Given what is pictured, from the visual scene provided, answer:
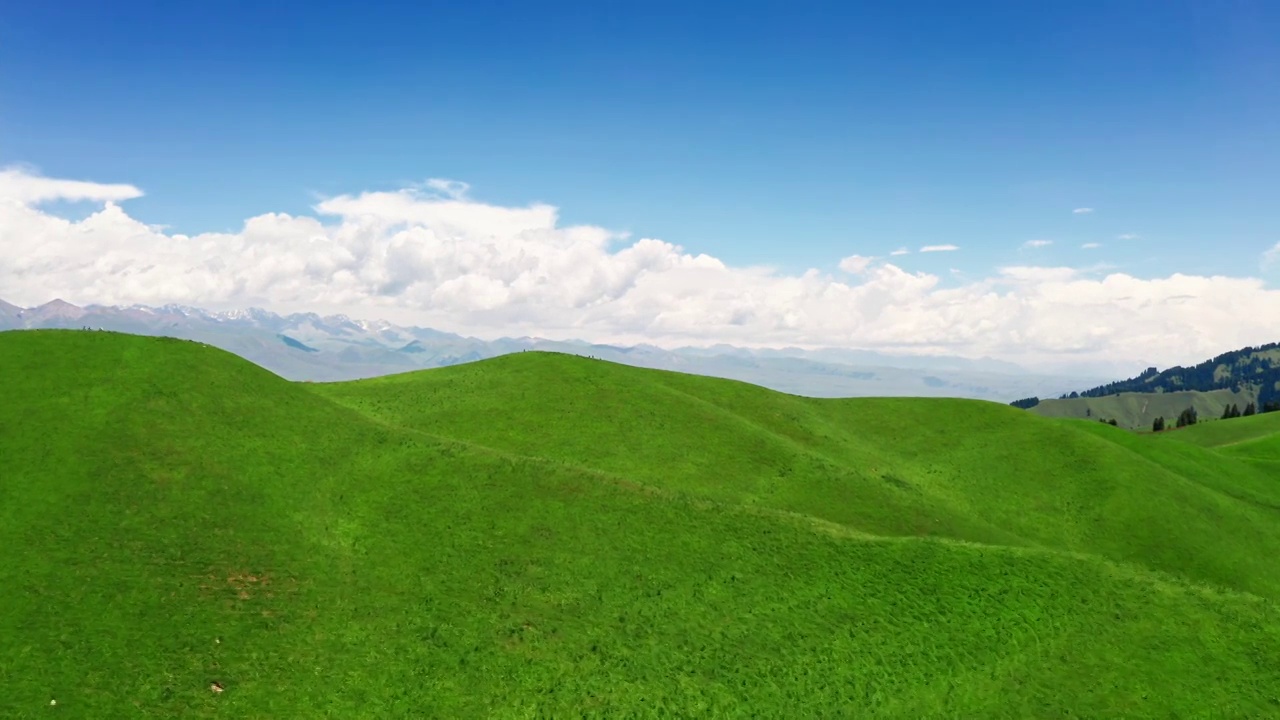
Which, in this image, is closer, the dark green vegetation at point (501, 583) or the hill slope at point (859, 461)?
the dark green vegetation at point (501, 583)

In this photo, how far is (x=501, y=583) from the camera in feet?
122

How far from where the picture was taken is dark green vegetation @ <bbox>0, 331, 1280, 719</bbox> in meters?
29.5

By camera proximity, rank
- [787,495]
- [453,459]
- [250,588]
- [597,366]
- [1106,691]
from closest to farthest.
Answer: [1106,691]
[250,588]
[453,459]
[787,495]
[597,366]

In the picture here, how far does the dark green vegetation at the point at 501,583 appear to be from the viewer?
1163 inches

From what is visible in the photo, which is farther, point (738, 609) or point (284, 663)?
point (738, 609)

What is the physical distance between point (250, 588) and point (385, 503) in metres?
11.0

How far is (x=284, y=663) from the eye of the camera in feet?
97.9

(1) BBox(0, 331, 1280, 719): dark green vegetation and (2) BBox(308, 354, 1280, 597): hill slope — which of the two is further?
(2) BBox(308, 354, 1280, 597): hill slope

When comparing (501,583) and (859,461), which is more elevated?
(859,461)

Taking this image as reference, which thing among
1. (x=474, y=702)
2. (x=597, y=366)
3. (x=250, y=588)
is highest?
(x=597, y=366)

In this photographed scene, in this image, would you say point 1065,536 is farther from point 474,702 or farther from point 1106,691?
point 474,702

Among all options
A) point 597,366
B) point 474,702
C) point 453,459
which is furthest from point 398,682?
point 597,366

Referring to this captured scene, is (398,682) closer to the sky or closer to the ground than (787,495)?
closer to the ground

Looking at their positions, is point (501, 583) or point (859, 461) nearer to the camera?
point (501, 583)
